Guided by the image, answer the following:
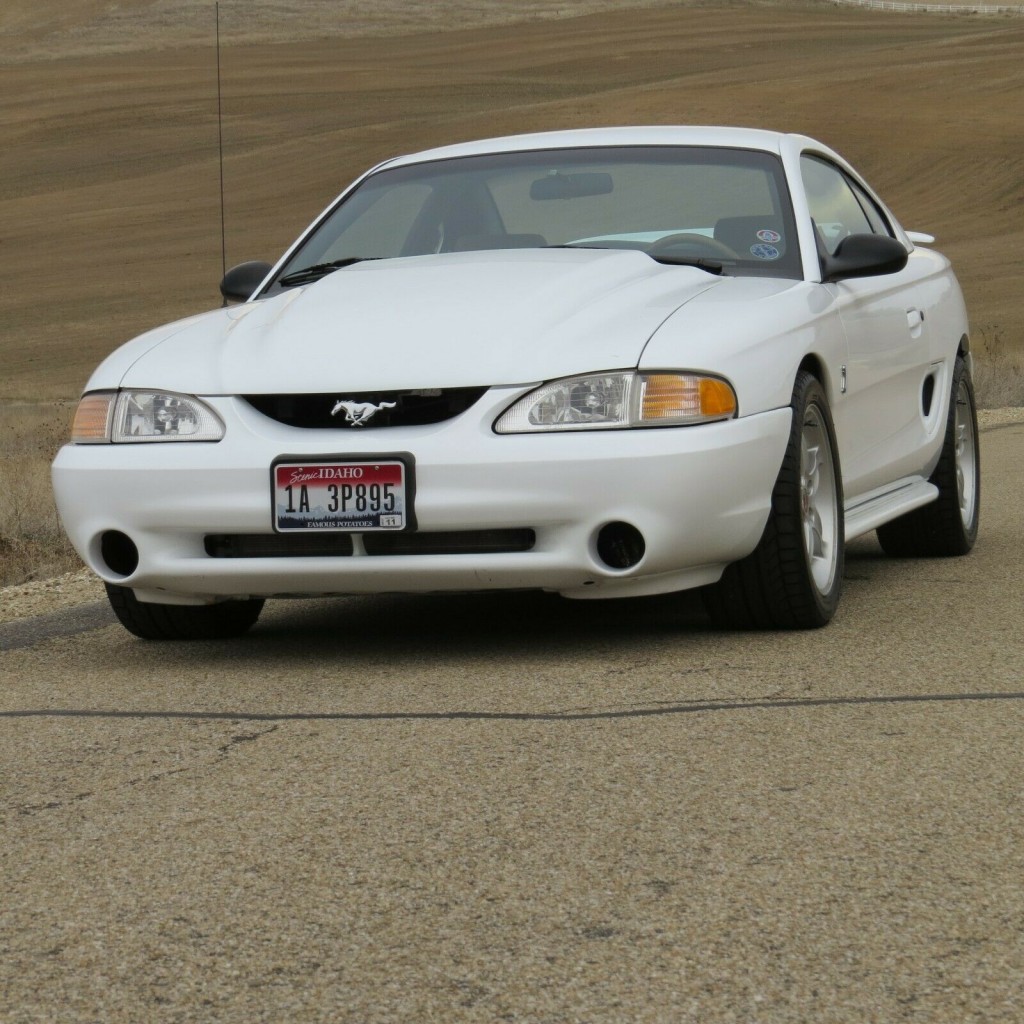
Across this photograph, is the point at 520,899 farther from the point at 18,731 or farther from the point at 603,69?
the point at 603,69

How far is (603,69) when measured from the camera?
246 feet

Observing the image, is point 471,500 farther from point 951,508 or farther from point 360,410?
point 951,508

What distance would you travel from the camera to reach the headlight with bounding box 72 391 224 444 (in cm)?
519

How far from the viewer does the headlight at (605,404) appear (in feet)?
Answer: 16.3

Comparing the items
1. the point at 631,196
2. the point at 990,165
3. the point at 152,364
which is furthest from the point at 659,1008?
the point at 990,165

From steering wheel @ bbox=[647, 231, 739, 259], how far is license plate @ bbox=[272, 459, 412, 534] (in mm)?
1476

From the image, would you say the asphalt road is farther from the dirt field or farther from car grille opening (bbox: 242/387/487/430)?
the dirt field

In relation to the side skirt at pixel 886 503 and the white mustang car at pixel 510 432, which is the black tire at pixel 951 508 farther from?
the white mustang car at pixel 510 432

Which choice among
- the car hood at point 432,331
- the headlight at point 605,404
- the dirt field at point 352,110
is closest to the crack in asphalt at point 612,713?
the headlight at point 605,404

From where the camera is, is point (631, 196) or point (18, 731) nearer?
point (18, 731)

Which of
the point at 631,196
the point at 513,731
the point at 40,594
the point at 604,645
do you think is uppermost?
the point at 631,196

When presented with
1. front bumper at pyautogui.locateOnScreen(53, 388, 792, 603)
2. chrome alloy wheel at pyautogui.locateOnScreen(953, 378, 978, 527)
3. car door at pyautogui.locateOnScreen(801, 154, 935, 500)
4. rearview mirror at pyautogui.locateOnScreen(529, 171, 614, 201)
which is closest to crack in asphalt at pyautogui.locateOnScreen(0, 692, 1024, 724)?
front bumper at pyautogui.locateOnScreen(53, 388, 792, 603)

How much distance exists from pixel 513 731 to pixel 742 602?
1.30 meters

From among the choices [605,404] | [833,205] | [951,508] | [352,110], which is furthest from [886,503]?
[352,110]
